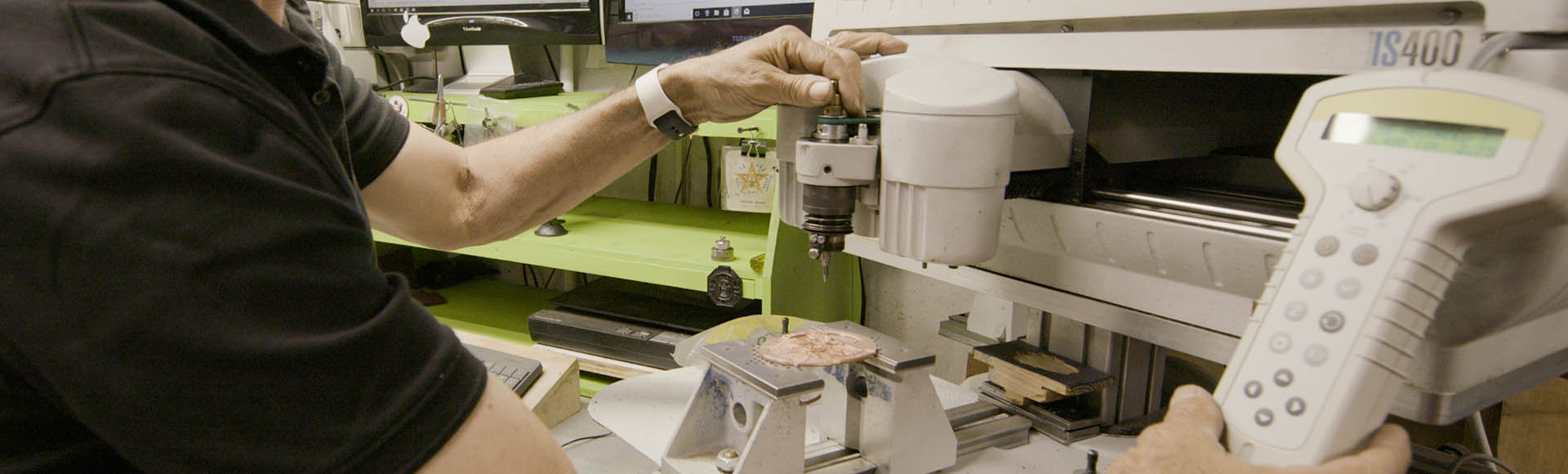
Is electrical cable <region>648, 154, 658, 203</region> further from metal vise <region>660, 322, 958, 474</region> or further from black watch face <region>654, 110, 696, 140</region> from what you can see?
metal vise <region>660, 322, 958, 474</region>

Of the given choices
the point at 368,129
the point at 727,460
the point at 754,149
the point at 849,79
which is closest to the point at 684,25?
the point at 754,149

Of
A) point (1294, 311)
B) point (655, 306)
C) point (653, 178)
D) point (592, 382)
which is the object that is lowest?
point (592, 382)

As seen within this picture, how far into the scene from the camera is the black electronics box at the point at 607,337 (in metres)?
1.47

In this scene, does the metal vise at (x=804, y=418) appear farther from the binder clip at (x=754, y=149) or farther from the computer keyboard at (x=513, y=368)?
the binder clip at (x=754, y=149)

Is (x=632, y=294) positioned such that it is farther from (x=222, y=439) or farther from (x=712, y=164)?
(x=222, y=439)

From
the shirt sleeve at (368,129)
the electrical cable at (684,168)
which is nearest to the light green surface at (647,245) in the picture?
the electrical cable at (684,168)

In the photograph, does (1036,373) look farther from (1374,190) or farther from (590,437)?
(590,437)

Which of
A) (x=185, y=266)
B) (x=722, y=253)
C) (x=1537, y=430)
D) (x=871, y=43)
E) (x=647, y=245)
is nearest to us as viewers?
(x=185, y=266)

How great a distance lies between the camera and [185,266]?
390 mm

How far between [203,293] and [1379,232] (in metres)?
0.59

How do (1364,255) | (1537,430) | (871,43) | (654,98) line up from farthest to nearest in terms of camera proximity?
(1537,430), (654,98), (871,43), (1364,255)

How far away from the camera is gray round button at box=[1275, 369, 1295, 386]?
505mm

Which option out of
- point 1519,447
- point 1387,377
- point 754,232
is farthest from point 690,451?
point 1519,447

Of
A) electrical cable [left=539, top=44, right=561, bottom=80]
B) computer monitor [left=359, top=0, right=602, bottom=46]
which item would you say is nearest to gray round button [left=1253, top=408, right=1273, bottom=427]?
computer monitor [left=359, top=0, right=602, bottom=46]
